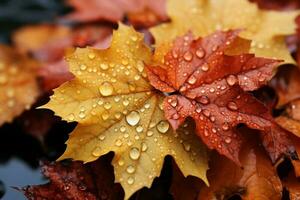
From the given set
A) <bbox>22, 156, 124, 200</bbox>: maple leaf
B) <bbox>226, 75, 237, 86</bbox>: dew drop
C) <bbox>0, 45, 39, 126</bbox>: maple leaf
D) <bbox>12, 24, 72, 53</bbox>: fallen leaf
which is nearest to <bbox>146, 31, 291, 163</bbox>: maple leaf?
<bbox>226, 75, 237, 86</bbox>: dew drop

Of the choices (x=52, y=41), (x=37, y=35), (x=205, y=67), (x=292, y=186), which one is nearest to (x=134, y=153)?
(x=205, y=67)

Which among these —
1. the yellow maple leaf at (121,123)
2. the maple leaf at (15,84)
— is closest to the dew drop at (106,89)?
the yellow maple leaf at (121,123)

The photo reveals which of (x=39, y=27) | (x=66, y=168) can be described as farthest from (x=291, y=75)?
(x=39, y=27)

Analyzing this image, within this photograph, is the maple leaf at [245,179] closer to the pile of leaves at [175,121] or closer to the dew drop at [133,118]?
the pile of leaves at [175,121]

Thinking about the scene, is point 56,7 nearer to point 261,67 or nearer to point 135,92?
point 135,92

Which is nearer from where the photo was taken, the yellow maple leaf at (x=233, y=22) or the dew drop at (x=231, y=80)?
the dew drop at (x=231, y=80)

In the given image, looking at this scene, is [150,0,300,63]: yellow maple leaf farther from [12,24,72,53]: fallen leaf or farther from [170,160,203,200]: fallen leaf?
[12,24,72,53]: fallen leaf

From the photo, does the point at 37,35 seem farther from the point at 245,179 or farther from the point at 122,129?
the point at 245,179
